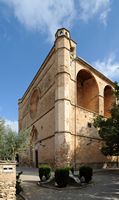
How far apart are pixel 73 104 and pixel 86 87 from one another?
6.84 metres

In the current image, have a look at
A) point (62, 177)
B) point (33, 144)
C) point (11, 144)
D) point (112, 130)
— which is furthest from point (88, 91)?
point (62, 177)

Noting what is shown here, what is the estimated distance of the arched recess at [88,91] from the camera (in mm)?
28016

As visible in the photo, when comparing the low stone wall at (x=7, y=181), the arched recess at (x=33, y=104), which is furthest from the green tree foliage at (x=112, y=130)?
the arched recess at (x=33, y=104)

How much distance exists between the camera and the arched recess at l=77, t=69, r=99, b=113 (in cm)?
2802

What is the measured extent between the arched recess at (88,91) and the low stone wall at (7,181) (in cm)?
2013

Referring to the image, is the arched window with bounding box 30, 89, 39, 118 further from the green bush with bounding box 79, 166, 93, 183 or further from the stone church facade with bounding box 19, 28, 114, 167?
the green bush with bounding box 79, 166, 93, 183

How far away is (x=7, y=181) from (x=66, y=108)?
14222mm

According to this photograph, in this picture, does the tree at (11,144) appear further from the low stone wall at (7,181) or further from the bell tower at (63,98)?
the low stone wall at (7,181)

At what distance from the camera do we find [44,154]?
25.6 metres

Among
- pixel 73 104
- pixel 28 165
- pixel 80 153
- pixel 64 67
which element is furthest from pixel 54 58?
pixel 28 165

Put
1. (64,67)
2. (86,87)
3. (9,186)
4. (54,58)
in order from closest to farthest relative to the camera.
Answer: (9,186) < (64,67) < (54,58) < (86,87)

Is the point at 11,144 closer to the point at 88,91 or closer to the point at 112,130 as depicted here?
the point at 112,130

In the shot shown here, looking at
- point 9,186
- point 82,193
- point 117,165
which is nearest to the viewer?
point 9,186

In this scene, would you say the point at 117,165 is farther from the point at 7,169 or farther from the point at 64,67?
the point at 7,169
